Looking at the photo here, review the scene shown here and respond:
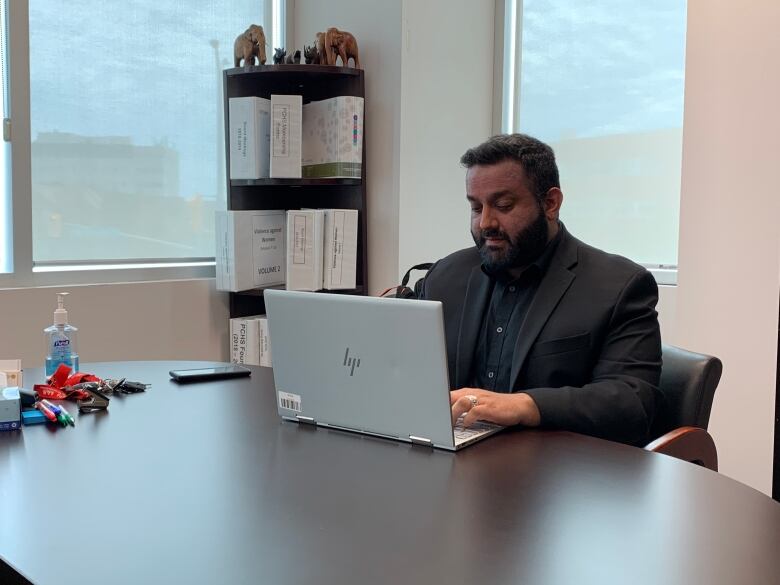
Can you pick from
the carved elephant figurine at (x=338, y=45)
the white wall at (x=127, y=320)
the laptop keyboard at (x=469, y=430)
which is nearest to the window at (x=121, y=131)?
the white wall at (x=127, y=320)

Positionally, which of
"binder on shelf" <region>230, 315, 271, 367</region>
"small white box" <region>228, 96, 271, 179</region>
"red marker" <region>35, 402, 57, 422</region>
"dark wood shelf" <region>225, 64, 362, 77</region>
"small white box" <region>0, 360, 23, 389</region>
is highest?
"dark wood shelf" <region>225, 64, 362, 77</region>

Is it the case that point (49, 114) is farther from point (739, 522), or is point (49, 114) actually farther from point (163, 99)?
point (739, 522)

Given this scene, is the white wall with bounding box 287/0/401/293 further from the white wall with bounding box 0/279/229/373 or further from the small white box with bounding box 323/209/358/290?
the white wall with bounding box 0/279/229/373

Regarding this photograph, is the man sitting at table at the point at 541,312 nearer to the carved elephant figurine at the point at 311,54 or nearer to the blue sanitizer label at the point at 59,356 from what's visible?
the blue sanitizer label at the point at 59,356

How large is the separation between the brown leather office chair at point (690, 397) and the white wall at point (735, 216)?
34.6 inches

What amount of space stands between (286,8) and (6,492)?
10.5ft

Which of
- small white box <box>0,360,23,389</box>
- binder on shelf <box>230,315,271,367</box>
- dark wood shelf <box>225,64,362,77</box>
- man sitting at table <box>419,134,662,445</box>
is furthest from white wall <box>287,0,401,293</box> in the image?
small white box <box>0,360,23,389</box>

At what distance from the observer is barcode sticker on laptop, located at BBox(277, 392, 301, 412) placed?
5.33 ft

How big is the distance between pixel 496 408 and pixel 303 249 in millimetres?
2063

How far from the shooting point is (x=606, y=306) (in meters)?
1.89

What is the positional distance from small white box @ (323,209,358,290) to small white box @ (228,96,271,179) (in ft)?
1.18

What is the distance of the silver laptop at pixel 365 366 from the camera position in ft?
4.62

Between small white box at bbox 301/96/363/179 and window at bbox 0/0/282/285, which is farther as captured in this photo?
small white box at bbox 301/96/363/179

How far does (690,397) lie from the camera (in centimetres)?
190
